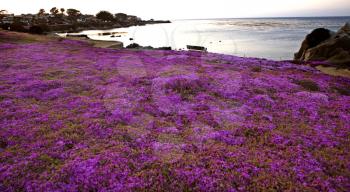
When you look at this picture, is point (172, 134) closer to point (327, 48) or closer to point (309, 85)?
point (309, 85)

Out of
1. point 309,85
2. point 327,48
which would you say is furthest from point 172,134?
point 327,48

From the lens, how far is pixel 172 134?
12305 mm

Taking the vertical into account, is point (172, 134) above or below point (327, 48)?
below

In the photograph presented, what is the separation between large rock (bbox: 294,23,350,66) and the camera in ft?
122

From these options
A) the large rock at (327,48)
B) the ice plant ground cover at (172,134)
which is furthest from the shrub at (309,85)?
the large rock at (327,48)

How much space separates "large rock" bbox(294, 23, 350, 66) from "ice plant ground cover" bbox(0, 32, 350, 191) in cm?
1797

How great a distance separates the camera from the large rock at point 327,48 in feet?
122

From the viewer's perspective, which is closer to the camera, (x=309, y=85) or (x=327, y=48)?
(x=309, y=85)

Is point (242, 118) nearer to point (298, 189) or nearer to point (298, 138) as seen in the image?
point (298, 138)

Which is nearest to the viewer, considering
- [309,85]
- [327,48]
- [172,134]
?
[172,134]

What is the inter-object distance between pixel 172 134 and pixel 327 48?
3899 cm

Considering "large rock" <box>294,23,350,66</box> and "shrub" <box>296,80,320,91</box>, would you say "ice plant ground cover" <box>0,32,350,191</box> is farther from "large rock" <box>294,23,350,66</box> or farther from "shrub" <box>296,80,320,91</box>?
"large rock" <box>294,23,350,66</box>

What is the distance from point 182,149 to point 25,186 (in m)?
6.02

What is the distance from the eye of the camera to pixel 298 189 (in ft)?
26.8
